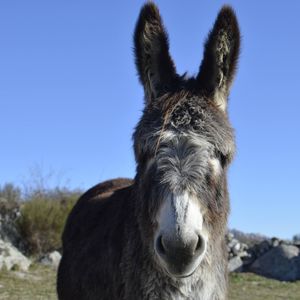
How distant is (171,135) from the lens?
11.3ft

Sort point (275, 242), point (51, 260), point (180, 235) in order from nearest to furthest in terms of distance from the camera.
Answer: point (180, 235)
point (51, 260)
point (275, 242)

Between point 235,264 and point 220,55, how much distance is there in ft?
43.9

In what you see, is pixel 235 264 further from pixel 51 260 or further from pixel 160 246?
pixel 160 246

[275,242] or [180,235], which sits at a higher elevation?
[180,235]

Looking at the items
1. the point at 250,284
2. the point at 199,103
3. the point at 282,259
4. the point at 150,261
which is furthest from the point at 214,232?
the point at 282,259

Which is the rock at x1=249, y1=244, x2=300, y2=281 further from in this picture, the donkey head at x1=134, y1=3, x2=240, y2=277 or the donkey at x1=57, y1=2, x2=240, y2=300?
the donkey head at x1=134, y1=3, x2=240, y2=277

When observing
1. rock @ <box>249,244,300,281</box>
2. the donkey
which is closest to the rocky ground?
rock @ <box>249,244,300,281</box>

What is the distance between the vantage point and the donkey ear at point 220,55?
3875 millimetres

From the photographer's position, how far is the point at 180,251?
9.91 feet

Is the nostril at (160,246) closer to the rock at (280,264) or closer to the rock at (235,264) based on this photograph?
the rock at (280,264)

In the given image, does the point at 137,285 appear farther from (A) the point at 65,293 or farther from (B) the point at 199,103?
(A) the point at 65,293

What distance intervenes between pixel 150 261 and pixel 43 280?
8629mm

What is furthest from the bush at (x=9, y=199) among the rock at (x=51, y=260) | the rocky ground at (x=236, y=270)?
the rock at (x=51, y=260)

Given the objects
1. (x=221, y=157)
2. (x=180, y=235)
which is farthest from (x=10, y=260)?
(x=180, y=235)
